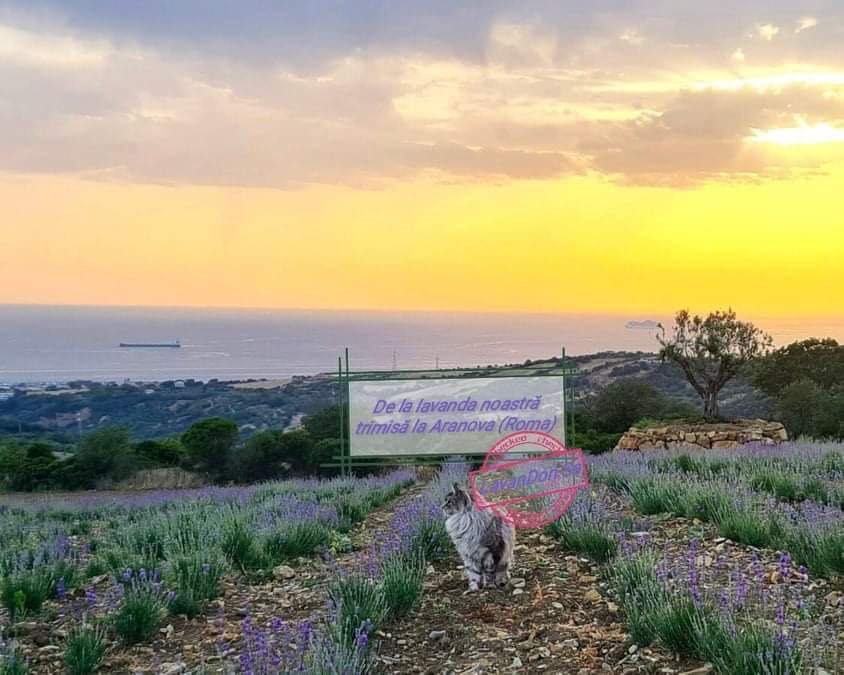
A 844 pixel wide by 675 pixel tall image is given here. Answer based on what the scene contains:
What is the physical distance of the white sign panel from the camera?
33.4 feet

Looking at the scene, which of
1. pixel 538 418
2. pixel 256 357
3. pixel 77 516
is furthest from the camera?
pixel 256 357

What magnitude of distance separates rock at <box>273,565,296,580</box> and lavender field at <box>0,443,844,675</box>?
26mm

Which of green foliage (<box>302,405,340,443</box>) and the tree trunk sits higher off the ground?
the tree trunk

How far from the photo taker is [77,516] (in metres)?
11.2

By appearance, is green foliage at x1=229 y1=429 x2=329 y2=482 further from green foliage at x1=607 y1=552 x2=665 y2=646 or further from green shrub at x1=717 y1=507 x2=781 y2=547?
green foliage at x1=607 y1=552 x2=665 y2=646

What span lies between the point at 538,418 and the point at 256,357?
37.2 m

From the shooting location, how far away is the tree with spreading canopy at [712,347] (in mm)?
17672

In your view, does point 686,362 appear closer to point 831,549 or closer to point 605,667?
point 831,549

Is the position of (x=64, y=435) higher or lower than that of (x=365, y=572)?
lower

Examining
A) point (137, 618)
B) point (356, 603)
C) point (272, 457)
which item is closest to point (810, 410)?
point (272, 457)

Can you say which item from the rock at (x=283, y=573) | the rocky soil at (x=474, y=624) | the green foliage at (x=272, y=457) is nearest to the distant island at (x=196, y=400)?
the green foliage at (x=272, y=457)

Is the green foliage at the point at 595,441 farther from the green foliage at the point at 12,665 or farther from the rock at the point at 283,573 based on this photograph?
the green foliage at the point at 12,665

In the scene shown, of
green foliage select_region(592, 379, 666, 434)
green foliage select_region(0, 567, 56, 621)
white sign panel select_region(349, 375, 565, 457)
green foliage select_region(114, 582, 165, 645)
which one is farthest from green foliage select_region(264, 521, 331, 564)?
green foliage select_region(592, 379, 666, 434)

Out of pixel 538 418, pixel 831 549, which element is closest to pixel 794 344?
pixel 538 418
